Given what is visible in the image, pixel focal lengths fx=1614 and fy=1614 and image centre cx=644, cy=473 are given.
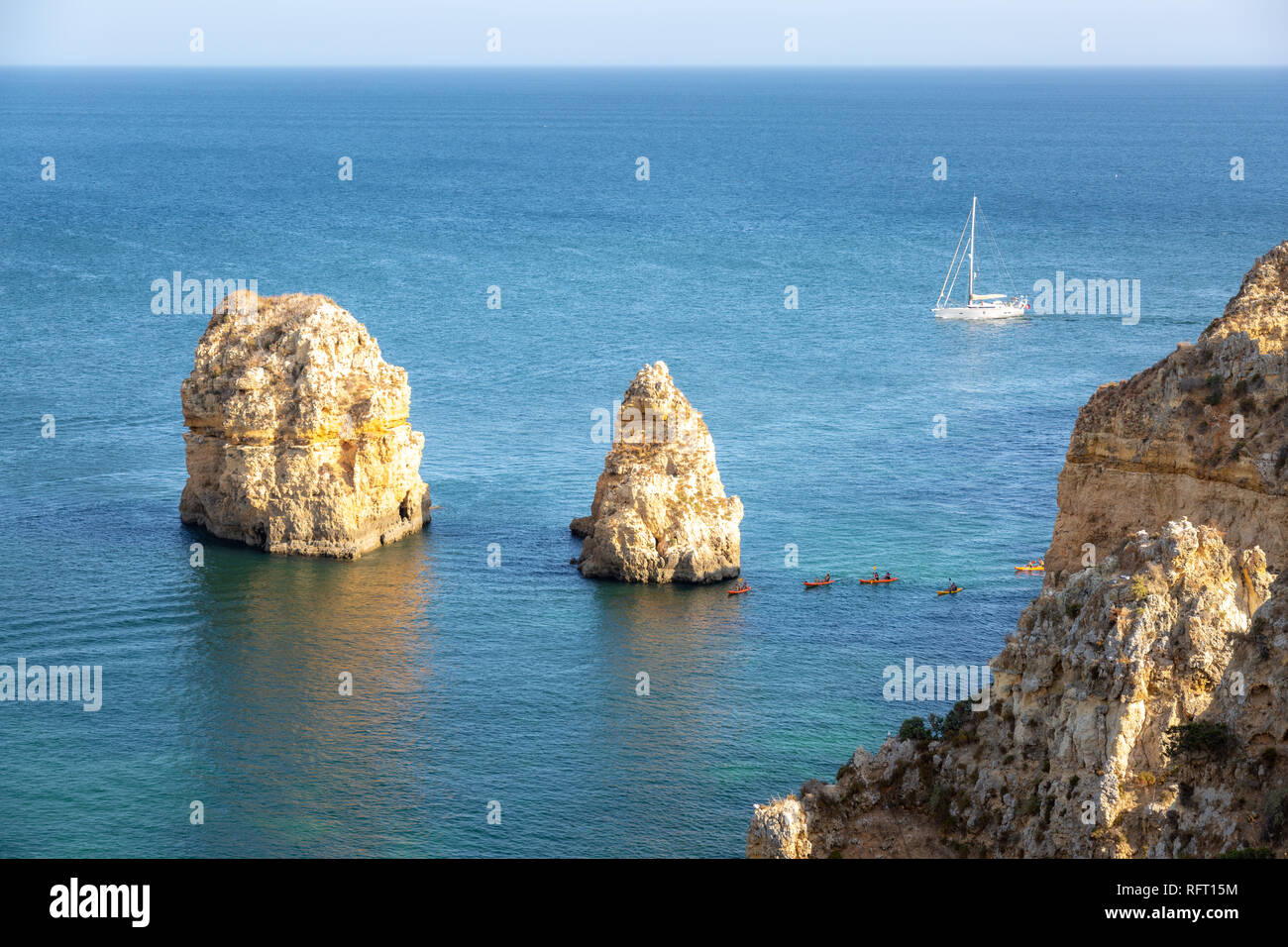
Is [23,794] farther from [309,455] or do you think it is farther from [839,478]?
[839,478]

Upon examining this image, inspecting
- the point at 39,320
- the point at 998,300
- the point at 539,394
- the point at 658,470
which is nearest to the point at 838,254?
the point at 998,300

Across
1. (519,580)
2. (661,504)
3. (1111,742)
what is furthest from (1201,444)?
(519,580)

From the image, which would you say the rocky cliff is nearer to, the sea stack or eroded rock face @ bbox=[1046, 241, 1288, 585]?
eroded rock face @ bbox=[1046, 241, 1288, 585]

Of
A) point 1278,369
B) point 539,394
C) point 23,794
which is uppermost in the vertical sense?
point 1278,369

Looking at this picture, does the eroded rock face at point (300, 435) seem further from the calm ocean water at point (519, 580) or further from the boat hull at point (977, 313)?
the boat hull at point (977, 313)

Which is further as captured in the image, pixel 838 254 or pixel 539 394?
pixel 838 254

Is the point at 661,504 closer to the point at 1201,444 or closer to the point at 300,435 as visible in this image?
the point at 300,435

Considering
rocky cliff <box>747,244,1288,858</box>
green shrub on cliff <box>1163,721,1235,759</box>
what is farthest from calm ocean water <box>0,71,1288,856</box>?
green shrub on cliff <box>1163,721,1235,759</box>
